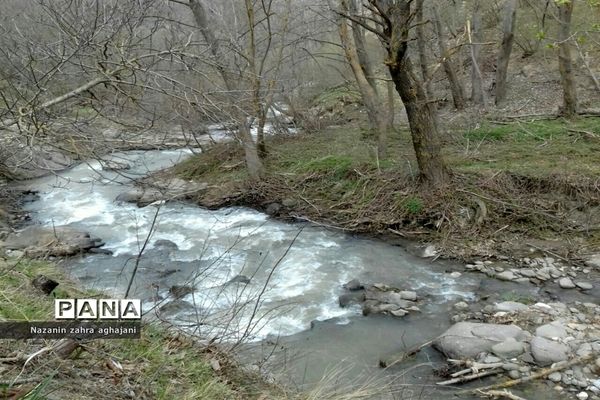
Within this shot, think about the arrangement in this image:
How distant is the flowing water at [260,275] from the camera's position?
5461 millimetres

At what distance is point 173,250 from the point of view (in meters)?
8.80

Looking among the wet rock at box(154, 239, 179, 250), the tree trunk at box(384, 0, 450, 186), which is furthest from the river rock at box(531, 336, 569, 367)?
the wet rock at box(154, 239, 179, 250)

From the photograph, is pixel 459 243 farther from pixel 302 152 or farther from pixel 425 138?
pixel 302 152

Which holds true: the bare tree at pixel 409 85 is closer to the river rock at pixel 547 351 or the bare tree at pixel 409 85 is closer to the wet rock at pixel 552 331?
the wet rock at pixel 552 331

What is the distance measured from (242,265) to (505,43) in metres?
9.69

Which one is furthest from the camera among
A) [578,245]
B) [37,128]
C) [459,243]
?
[459,243]

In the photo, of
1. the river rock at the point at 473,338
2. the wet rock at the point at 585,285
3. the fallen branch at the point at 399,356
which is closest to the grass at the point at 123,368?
the fallen branch at the point at 399,356

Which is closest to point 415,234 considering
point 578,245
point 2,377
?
point 578,245

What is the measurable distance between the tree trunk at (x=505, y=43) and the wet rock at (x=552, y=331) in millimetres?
9953

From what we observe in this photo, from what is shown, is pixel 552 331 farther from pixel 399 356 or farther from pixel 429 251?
pixel 429 251

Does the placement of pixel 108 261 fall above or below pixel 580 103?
below

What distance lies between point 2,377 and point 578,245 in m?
7.37

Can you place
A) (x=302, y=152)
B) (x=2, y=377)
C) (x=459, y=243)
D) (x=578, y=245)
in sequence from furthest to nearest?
(x=302, y=152)
(x=459, y=243)
(x=578, y=245)
(x=2, y=377)

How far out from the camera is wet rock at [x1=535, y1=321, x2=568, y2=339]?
520cm
